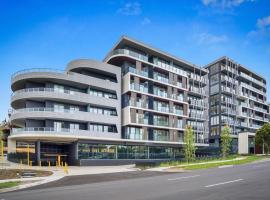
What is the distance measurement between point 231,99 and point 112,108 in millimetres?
45196

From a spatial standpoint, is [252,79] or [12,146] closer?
[12,146]

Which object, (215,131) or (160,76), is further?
(215,131)

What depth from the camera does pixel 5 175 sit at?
2542 cm

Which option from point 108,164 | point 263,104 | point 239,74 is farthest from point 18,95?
point 263,104

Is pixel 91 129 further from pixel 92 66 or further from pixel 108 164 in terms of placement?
pixel 92 66

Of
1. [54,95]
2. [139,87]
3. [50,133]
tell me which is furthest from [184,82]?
[50,133]

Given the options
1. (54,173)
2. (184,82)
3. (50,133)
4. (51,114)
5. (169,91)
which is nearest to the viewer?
(54,173)

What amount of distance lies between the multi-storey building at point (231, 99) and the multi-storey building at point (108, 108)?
16.7 meters

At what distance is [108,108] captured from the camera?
2167 inches

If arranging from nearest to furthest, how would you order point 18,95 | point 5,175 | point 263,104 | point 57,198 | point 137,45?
point 57,198, point 5,175, point 18,95, point 137,45, point 263,104

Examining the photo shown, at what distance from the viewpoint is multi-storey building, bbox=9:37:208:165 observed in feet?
153

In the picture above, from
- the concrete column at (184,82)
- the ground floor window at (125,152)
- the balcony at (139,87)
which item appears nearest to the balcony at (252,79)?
the concrete column at (184,82)

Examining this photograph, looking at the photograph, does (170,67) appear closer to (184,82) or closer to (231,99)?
(184,82)

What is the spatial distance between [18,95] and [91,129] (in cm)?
1291
